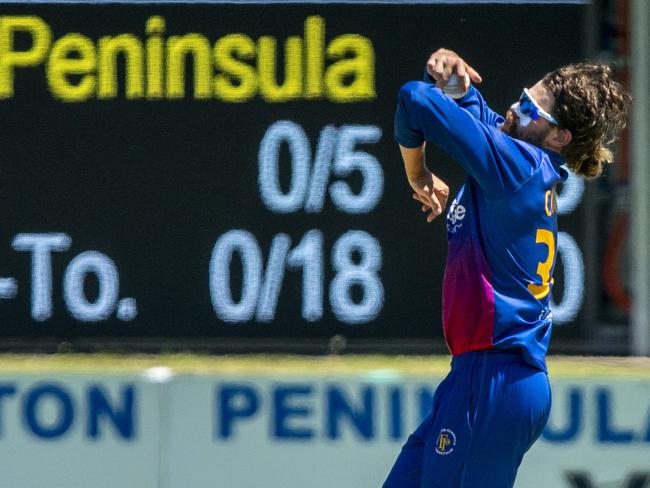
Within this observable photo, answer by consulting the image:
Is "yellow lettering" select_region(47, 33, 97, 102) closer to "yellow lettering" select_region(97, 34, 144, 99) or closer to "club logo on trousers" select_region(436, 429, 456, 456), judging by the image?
"yellow lettering" select_region(97, 34, 144, 99)

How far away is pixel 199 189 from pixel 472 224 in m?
2.57

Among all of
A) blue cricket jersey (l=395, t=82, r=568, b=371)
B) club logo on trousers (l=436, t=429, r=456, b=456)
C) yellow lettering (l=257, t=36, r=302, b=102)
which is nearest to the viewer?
blue cricket jersey (l=395, t=82, r=568, b=371)

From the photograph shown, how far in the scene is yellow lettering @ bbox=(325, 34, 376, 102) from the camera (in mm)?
5777

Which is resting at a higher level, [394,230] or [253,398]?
[394,230]

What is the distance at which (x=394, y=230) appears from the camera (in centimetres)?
582

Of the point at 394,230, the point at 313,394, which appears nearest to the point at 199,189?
the point at 394,230

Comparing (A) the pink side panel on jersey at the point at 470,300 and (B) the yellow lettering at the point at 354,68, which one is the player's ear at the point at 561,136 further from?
(B) the yellow lettering at the point at 354,68

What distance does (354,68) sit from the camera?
228 inches

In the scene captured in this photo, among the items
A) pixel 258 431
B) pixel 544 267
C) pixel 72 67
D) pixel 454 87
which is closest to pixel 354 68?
pixel 72 67

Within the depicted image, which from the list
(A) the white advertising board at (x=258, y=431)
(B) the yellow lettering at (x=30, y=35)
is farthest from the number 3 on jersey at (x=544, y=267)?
(B) the yellow lettering at (x=30, y=35)

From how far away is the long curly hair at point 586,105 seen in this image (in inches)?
134

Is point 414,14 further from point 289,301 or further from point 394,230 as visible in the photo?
point 289,301

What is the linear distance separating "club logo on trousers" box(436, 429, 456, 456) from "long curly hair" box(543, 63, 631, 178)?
0.68 metres

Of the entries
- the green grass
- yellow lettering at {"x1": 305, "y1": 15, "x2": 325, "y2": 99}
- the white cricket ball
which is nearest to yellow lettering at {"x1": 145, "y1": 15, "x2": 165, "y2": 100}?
yellow lettering at {"x1": 305, "y1": 15, "x2": 325, "y2": 99}
